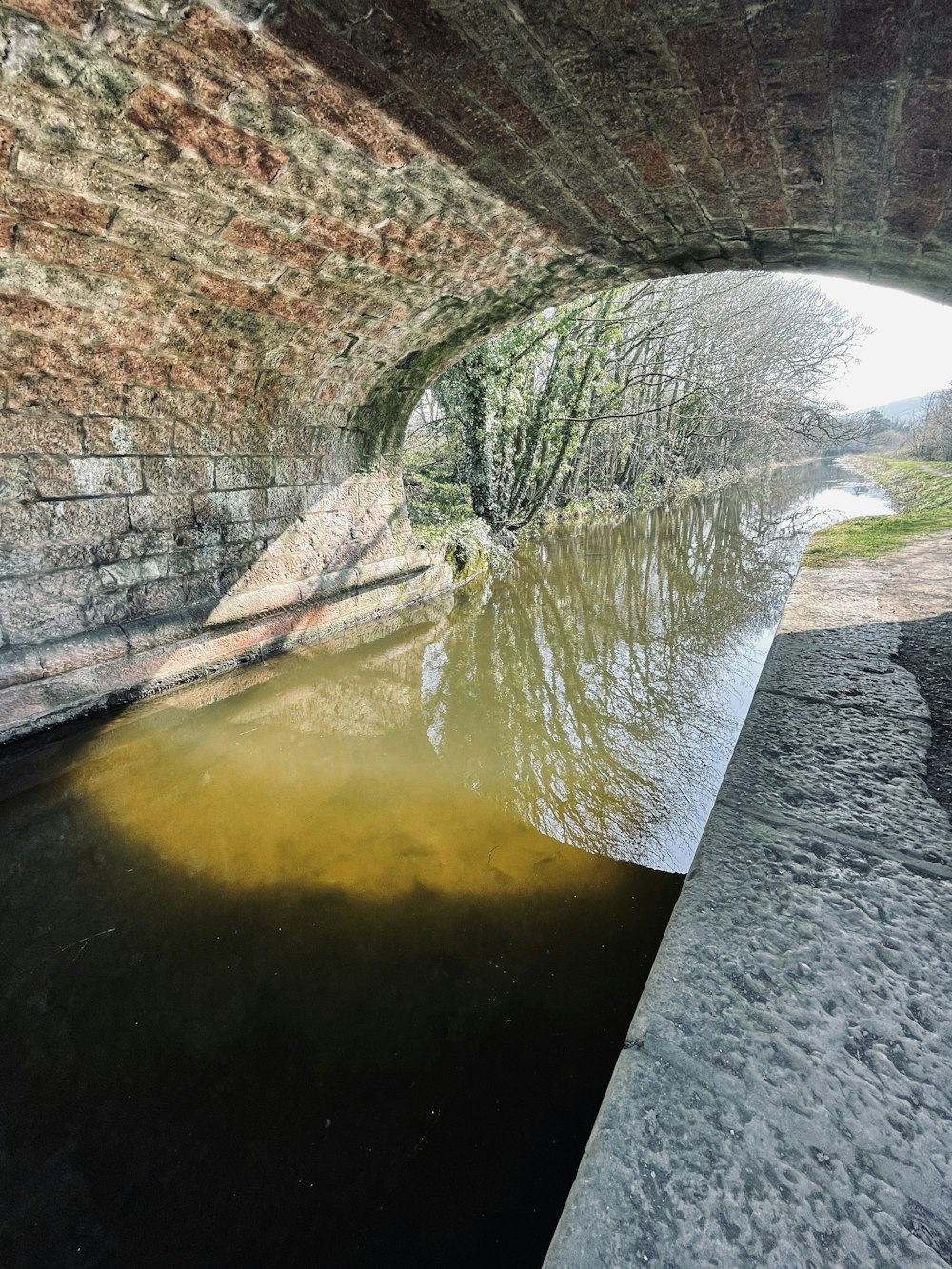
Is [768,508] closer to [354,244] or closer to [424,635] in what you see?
[424,635]

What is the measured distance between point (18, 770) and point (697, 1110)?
3373 millimetres

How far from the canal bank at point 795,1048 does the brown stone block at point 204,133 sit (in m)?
3.07

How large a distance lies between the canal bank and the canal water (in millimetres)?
506

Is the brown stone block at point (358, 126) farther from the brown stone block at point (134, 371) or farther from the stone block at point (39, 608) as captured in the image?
the stone block at point (39, 608)

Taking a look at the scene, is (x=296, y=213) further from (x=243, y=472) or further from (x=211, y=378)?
(x=243, y=472)

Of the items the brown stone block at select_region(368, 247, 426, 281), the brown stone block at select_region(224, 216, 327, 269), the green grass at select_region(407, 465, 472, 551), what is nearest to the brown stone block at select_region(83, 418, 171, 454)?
the brown stone block at select_region(224, 216, 327, 269)

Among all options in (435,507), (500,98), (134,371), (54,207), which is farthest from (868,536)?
(54,207)

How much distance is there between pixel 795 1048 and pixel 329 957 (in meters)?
1.35

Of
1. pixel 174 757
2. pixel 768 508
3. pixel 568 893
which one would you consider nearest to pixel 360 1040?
pixel 568 893

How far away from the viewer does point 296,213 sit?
2.78 meters

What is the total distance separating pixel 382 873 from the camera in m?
2.21

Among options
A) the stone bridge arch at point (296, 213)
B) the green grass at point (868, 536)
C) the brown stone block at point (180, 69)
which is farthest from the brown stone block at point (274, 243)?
the green grass at point (868, 536)

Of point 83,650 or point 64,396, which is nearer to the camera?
point 64,396

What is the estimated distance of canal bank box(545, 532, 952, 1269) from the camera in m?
0.84
